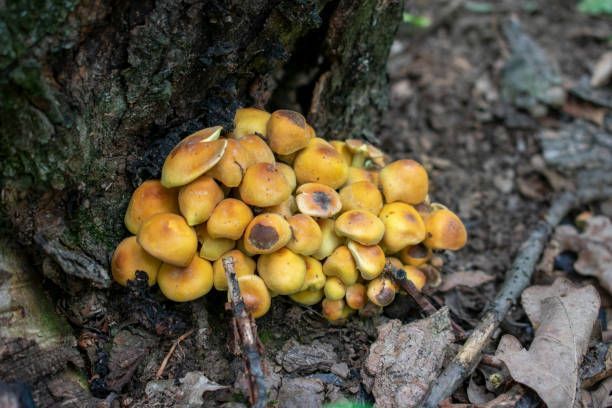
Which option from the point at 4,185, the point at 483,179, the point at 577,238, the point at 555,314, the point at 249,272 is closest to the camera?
the point at 4,185

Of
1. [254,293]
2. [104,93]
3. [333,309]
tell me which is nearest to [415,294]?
[333,309]

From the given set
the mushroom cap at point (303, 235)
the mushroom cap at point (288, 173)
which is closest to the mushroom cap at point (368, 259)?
the mushroom cap at point (303, 235)

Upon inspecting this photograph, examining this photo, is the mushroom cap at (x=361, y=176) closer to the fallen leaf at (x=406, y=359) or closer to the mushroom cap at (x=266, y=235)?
the mushroom cap at (x=266, y=235)

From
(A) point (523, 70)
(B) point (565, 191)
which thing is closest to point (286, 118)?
(B) point (565, 191)

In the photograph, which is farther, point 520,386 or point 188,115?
point 188,115

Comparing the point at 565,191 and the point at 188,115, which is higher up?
the point at 188,115

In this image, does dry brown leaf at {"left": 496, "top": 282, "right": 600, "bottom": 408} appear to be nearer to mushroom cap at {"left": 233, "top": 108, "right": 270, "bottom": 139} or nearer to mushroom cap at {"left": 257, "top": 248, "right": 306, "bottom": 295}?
mushroom cap at {"left": 257, "top": 248, "right": 306, "bottom": 295}

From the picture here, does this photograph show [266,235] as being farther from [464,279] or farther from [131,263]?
[464,279]

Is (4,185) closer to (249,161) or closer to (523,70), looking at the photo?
(249,161)
